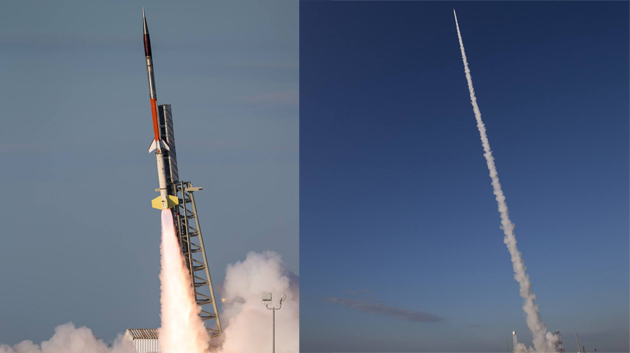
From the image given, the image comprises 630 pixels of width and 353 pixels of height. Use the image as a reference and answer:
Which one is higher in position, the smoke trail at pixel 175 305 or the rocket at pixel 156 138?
the rocket at pixel 156 138

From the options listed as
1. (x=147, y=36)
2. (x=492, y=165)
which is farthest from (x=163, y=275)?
(x=492, y=165)

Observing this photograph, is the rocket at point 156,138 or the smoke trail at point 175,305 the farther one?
the smoke trail at point 175,305

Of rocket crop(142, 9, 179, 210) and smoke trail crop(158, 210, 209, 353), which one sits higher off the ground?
rocket crop(142, 9, 179, 210)

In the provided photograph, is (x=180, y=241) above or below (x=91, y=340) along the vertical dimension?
above

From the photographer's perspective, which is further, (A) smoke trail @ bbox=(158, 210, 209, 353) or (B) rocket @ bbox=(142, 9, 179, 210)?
(A) smoke trail @ bbox=(158, 210, 209, 353)

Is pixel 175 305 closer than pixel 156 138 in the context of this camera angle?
No

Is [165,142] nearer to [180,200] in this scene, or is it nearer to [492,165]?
[180,200]

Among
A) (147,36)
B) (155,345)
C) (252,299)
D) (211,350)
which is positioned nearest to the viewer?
(147,36)

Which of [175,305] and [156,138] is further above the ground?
[156,138]
